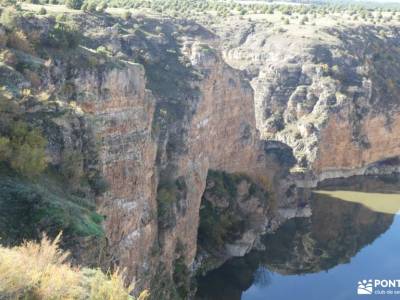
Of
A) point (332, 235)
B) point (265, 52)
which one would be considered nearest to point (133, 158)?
point (332, 235)

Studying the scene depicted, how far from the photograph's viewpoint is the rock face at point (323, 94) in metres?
64.6

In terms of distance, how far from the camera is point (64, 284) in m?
9.43

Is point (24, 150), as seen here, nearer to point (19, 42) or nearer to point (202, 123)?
point (19, 42)

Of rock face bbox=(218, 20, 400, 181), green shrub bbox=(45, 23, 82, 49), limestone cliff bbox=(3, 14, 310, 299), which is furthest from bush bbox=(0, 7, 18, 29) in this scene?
rock face bbox=(218, 20, 400, 181)

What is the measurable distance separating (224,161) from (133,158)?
25.5 meters

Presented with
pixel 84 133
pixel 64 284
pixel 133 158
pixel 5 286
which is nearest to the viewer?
pixel 5 286

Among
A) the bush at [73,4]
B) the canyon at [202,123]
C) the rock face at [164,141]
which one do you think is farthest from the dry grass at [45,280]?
the bush at [73,4]

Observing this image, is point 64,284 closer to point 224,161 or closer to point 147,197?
point 147,197

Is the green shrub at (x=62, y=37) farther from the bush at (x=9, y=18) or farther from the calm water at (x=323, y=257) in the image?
the calm water at (x=323, y=257)

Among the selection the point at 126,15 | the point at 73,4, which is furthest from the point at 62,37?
the point at 126,15

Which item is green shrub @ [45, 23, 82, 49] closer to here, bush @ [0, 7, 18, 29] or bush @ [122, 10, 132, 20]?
bush @ [0, 7, 18, 29]
